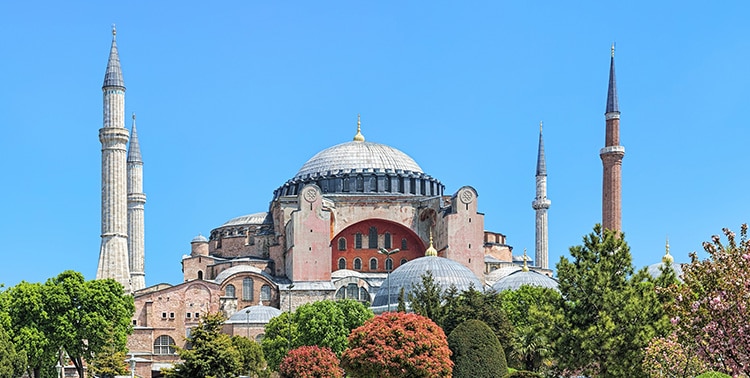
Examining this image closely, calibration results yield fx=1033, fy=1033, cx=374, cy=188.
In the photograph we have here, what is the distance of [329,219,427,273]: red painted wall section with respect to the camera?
6241 centimetres

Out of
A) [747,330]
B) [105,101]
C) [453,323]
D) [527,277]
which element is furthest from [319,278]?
[747,330]

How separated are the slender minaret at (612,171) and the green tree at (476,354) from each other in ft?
85.1

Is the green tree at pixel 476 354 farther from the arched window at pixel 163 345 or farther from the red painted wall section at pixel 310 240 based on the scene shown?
the arched window at pixel 163 345

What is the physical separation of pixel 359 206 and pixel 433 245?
16.8 ft

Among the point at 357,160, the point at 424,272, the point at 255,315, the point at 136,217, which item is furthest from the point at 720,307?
the point at 136,217

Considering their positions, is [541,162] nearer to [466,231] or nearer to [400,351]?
[466,231]

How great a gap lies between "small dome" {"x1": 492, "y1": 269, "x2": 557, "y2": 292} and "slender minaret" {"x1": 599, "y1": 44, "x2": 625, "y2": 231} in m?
4.51

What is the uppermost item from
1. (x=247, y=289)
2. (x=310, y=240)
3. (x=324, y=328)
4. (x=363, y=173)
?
(x=363, y=173)

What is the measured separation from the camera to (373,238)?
2472 inches

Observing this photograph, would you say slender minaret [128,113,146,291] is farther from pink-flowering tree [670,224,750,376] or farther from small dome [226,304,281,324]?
pink-flowering tree [670,224,750,376]

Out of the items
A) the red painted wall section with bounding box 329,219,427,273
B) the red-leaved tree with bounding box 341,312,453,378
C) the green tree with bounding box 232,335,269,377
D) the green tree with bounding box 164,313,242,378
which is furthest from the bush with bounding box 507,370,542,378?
the red painted wall section with bounding box 329,219,427,273

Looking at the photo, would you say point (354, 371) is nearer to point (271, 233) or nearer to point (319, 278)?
point (319, 278)

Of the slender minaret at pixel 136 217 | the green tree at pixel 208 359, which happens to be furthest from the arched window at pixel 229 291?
the green tree at pixel 208 359

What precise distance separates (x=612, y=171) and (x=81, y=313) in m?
29.2
